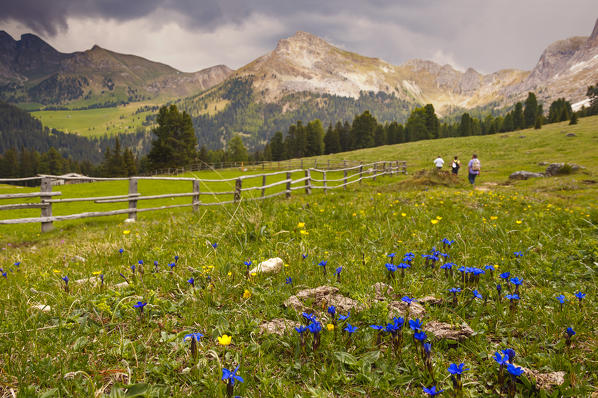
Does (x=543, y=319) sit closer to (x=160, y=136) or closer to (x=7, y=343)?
(x=7, y=343)

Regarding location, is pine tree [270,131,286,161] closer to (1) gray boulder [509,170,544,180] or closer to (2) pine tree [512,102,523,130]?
(2) pine tree [512,102,523,130]

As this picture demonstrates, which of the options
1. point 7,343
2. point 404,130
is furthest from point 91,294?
point 404,130

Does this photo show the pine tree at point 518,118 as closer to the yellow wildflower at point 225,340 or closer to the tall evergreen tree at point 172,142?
the tall evergreen tree at point 172,142

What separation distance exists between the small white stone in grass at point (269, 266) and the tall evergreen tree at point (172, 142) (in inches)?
2306

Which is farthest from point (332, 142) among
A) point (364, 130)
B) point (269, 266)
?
point (269, 266)

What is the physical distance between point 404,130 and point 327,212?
94.5 metres

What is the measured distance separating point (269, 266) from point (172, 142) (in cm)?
6248

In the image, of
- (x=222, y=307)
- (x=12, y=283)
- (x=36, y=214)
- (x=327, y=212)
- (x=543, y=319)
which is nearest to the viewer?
(x=543, y=319)

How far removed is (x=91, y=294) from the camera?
2.54m

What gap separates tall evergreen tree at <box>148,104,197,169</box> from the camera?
57.2 metres

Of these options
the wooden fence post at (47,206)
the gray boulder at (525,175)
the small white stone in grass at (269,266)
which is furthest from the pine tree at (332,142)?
the small white stone in grass at (269,266)

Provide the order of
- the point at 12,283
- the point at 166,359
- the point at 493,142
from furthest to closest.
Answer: the point at 493,142
the point at 12,283
the point at 166,359

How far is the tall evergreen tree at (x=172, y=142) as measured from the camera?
188ft

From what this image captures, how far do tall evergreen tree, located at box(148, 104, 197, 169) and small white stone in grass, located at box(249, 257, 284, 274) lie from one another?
5858cm
